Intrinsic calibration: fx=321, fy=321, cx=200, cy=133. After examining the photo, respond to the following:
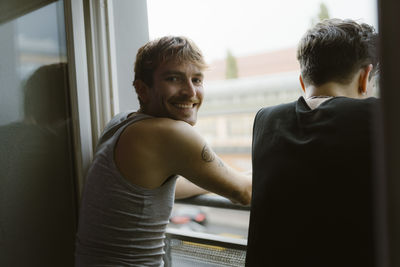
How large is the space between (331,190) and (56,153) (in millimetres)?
1321

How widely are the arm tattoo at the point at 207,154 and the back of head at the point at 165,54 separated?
382 millimetres

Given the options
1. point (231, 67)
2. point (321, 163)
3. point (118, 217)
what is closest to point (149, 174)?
point (118, 217)

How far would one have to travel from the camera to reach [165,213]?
1328mm

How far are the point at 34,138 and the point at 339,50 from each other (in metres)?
1.42

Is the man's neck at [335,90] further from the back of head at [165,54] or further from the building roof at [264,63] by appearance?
the building roof at [264,63]

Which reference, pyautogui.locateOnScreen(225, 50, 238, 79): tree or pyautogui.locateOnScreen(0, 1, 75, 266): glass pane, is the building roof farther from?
pyautogui.locateOnScreen(0, 1, 75, 266): glass pane

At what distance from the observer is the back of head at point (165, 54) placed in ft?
4.50

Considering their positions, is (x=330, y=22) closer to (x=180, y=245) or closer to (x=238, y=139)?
(x=180, y=245)

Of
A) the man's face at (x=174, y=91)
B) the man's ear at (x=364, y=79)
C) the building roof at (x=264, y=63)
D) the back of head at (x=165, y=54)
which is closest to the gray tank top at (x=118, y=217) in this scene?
the man's face at (x=174, y=91)

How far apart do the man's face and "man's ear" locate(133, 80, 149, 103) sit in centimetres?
3

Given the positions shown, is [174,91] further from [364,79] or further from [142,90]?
[364,79]

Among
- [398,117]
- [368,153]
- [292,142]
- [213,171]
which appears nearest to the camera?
[398,117]

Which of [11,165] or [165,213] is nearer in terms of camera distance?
[165,213]

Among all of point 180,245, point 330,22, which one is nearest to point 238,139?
point 180,245
